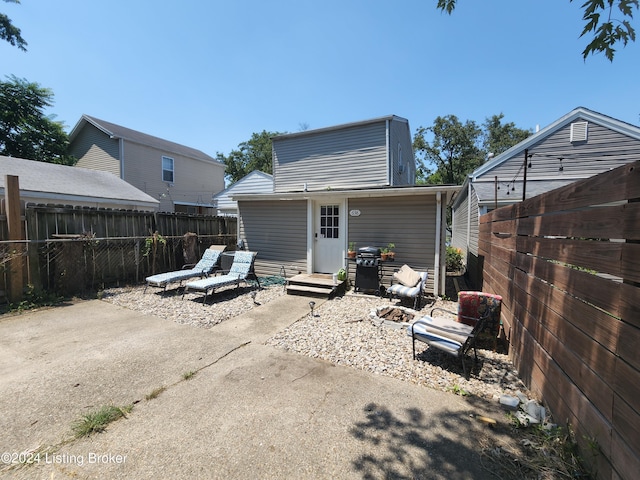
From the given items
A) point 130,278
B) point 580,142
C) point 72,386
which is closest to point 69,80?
point 130,278

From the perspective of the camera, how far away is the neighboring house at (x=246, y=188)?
55.0ft

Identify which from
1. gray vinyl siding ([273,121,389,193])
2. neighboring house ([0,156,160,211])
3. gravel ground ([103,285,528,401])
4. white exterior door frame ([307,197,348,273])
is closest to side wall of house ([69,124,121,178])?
neighboring house ([0,156,160,211])

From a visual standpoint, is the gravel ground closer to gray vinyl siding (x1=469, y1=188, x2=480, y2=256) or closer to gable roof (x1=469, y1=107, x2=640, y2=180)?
gray vinyl siding (x1=469, y1=188, x2=480, y2=256)

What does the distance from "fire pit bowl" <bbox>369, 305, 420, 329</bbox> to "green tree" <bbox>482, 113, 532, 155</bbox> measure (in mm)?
26412

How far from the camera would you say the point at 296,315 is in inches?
208

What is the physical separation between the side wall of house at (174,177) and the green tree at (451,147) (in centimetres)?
1752

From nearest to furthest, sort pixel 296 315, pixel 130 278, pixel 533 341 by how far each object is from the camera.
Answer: pixel 533 341, pixel 296 315, pixel 130 278

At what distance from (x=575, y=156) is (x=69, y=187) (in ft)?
64.7

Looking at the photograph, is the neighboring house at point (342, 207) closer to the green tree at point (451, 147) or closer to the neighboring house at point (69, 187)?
the neighboring house at point (69, 187)

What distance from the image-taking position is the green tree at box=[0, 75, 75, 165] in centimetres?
1681

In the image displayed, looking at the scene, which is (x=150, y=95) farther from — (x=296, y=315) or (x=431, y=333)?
(x=431, y=333)

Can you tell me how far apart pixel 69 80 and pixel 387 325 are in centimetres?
1544

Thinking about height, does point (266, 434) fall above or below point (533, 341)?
below

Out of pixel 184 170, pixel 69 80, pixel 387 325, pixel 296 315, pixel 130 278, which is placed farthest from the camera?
pixel 184 170
